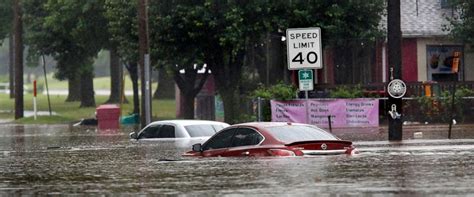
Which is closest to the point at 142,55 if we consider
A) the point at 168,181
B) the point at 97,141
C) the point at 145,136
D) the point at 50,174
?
the point at 97,141

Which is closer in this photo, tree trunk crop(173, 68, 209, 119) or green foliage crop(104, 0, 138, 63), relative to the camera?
green foliage crop(104, 0, 138, 63)

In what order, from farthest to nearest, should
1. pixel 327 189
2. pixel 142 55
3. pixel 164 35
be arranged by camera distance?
pixel 164 35 < pixel 142 55 < pixel 327 189

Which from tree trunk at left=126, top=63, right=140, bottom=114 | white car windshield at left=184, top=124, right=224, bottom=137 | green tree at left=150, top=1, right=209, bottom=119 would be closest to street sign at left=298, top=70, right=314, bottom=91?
white car windshield at left=184, top=124, right=224, bottom=137

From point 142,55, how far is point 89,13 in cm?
1471

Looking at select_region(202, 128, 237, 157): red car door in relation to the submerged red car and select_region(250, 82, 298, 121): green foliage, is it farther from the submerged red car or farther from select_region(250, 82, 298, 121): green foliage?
select_region(250, 82, 298, 121): green foliage

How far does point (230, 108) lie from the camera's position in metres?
47.9

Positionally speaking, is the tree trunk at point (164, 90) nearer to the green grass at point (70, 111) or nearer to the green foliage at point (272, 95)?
the green grass at point (70, 111)

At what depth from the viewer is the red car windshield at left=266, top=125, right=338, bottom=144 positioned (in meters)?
23.3

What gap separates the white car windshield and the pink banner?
1111cm

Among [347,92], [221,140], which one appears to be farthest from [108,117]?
[221,140]

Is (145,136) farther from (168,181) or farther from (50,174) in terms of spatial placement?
(168,181)

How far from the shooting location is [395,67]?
104 ft

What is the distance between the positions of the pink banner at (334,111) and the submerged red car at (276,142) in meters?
17.3

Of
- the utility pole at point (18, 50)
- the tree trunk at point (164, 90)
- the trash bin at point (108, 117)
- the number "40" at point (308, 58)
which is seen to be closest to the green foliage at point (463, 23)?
the trash bin at point (108, 117)
